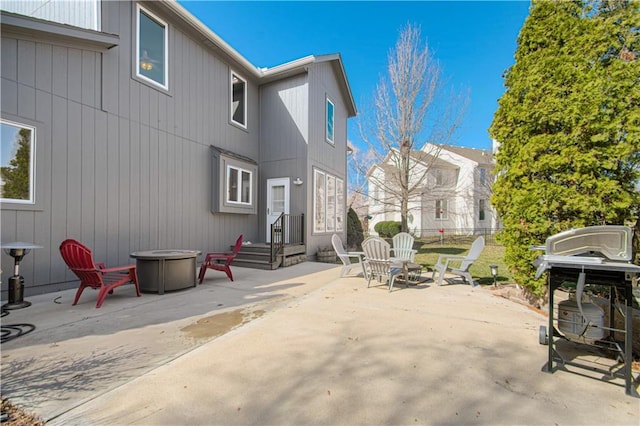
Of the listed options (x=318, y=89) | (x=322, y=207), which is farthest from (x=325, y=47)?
(x=322, y=207)

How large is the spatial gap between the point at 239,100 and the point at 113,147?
16.0 ft

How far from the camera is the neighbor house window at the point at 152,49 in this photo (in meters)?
6.62

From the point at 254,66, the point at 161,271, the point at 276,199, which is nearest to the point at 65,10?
the point at 254,66

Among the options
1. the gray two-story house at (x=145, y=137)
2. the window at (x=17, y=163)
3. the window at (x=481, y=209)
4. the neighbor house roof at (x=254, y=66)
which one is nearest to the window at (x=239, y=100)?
the gray two-story house at (x=145, y=137)

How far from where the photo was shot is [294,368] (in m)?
2.47

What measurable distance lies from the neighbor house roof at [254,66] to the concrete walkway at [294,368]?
716 cm

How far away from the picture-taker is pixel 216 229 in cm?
850

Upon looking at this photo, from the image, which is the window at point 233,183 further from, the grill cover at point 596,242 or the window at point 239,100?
the grill cover at point 596,242

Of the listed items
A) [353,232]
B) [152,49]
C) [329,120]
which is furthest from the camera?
[353,232]

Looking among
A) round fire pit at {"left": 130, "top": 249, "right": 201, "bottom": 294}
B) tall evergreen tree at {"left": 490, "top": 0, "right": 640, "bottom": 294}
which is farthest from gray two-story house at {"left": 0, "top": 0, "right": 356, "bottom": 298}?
tall evergreen tree at {"left": 490, "top": 0, "right": 640, "bottom": 294}

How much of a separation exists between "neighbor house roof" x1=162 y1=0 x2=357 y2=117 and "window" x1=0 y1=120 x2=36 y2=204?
174 inches

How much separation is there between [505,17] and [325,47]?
675 cm

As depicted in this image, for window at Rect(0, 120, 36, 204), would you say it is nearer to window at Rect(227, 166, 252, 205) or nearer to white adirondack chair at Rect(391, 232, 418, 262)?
window at Rect(227, 166, 252, 205)

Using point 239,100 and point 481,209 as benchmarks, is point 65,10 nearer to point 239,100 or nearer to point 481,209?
point 239,100
